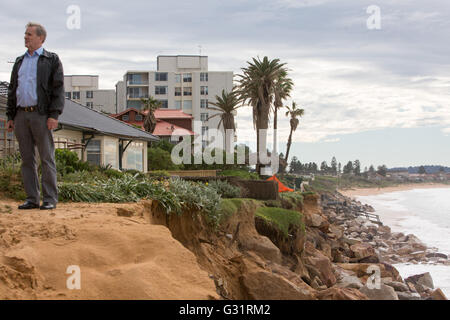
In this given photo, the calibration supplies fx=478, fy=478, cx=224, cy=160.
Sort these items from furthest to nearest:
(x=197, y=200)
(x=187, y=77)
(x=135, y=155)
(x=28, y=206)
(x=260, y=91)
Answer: (x=187, y=77)
(x=260, y=91)
(x=135, y=155)
(x=197, y=200)
(x=28, y=206)

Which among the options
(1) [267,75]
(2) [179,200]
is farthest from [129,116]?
(2) [179,200]

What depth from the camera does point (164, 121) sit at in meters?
65.2

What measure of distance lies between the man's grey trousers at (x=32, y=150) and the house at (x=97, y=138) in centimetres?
1380

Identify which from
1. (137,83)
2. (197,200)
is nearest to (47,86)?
(197,200)

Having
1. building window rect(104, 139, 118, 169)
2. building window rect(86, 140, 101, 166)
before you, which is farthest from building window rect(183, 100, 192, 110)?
building window rect(86, 140, 101, 166)

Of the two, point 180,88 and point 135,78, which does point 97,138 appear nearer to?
point 180,88

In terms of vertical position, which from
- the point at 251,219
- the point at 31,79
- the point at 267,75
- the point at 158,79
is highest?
the point at 158,79

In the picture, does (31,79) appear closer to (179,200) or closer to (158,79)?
(179,200)

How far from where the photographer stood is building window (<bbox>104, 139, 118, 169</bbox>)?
1082 inches

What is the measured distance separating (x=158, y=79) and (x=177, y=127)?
19207 millimetres

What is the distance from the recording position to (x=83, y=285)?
4.66m

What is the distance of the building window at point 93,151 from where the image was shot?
26719 millimetres

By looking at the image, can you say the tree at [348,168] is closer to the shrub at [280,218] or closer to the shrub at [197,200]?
the shrub at [280,218]

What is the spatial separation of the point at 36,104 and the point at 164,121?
2290 inches
